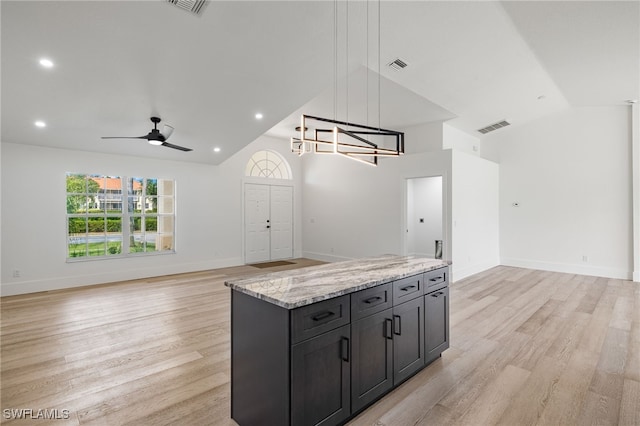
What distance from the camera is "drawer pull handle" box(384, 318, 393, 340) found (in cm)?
223

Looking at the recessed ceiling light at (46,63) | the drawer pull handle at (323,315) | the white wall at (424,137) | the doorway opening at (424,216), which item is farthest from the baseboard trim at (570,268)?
the recessed ceiling light at (46,63)

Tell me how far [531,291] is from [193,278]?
20.1 feet

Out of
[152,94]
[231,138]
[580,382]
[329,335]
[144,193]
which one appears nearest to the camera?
[329,335]

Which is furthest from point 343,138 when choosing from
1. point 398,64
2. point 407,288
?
point 407,288

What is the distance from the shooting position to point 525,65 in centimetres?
467

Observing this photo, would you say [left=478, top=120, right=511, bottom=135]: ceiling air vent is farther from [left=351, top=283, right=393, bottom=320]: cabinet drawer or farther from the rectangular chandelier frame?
[left=351, top=283, right=393, bottom=320]: cabinet drawer

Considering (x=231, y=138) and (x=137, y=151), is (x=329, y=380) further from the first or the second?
(x=137, y=151)

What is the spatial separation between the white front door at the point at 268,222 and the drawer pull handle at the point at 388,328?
20.7 ft

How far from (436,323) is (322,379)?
1.40 m

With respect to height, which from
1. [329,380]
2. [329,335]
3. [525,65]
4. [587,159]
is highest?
[525,65]

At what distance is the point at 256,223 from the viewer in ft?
27.4

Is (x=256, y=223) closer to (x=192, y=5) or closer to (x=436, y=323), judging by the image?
(x=192, y=5)

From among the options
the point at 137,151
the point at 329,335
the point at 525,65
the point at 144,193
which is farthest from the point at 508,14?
the point at 144,193

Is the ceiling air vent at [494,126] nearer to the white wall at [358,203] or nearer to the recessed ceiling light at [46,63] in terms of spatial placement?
the white wall at [358,203]
